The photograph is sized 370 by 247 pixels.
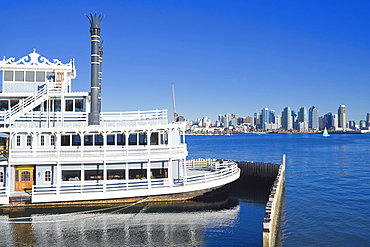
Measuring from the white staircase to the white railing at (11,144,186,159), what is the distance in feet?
9.62

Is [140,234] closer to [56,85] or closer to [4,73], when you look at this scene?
[56,85]

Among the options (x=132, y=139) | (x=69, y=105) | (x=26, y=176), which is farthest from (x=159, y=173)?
(x=26, y=176)

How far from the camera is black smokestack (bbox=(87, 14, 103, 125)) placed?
27625mm

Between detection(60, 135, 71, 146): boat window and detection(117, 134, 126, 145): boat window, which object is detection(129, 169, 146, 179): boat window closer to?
detection(117, 134, 126, 145): boat window

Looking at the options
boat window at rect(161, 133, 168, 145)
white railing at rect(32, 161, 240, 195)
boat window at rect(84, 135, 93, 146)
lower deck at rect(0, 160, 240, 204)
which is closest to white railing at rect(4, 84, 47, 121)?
boat window at rect(84, 135, 93, 146)

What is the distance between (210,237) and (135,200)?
805 cm

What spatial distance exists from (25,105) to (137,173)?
10.3m

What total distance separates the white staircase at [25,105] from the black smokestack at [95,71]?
3861 mm

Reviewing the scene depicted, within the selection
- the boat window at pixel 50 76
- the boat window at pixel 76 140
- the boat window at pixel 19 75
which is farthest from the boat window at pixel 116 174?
the boat window at pixel 19 75

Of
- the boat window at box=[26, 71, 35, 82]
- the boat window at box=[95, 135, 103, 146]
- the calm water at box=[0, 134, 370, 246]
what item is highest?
the boat window at box=[26, 71, 35, 82]

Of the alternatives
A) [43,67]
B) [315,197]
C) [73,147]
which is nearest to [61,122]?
[73,147]

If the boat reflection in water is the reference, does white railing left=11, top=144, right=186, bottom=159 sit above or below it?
above

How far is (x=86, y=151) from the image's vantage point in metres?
26.8

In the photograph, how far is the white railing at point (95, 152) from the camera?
25.6 metres
